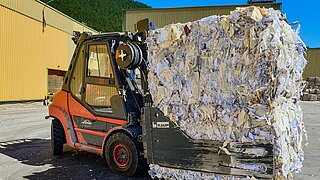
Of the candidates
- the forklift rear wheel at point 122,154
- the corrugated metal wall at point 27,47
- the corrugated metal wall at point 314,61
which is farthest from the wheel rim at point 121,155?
the corrugated metal wall at point 314,61

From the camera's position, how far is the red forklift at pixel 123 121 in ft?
11.9

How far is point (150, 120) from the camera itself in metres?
4.11

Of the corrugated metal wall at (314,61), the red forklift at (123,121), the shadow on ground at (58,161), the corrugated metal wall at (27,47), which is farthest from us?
the corrugated metal wall at (314,61)

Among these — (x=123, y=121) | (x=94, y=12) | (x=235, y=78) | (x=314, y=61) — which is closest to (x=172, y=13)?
(x=123, y=121)

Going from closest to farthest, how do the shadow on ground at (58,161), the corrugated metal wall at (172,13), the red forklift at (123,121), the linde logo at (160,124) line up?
the red forklift at (123,121) < the linde logo at (160,124) < the shadow on ground at (58,161) < the corrugated metal wall at (172,13)

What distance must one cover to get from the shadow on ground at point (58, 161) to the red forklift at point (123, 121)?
0.83 feet

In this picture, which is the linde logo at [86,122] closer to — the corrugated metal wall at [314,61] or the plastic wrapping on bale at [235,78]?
the plastic wrapping on bale at [235,78]

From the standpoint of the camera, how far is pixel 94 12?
181 feet

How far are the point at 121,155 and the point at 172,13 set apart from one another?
1922cm

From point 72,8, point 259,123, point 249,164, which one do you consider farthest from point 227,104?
point 72,8

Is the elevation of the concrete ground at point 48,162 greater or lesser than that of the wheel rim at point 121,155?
lesser

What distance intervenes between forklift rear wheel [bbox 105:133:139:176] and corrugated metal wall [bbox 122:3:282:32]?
18477mm

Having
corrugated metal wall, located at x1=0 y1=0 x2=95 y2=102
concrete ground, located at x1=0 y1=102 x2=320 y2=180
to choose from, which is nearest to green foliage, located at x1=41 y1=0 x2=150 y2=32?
corrugated metal wall, located at x1=0 y1=0 x2=95 y2=102

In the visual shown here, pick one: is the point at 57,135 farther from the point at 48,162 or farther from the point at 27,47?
the point at 27,47
